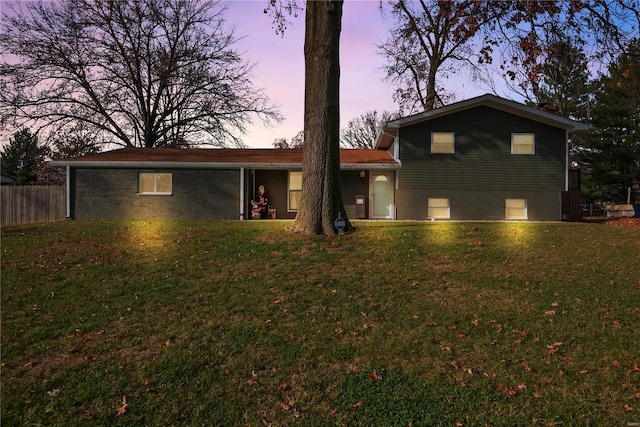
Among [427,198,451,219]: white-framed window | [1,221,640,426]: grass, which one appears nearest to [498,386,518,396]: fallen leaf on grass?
[1,221,640,426]: grass

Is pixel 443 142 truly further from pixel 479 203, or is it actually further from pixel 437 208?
pixel 479 203

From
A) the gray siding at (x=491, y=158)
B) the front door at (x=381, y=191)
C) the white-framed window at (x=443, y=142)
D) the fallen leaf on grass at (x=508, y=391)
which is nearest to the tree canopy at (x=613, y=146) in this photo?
the gray siding at (x=491, y=158)

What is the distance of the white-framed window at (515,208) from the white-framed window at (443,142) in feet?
10.3

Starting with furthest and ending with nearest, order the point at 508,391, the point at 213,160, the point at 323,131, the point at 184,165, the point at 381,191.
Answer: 1. the point at 381,191
2. the point at 213,160
3. the point at 184,165
4. the point at 323,131
5. the point at 508,391

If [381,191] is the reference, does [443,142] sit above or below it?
above

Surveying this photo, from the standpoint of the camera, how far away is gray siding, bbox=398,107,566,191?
16.1m

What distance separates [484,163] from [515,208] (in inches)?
89.9

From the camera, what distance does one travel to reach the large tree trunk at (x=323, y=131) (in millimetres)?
9445

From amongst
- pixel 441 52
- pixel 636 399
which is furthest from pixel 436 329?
pixel 441 52

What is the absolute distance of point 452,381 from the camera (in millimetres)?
3582

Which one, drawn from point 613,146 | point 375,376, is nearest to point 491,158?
point 375,376

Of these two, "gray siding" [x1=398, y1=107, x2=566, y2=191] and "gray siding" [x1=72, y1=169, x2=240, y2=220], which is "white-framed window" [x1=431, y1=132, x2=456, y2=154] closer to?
"gray siding" [x1=398, y1=107, x2=566, y2=191]

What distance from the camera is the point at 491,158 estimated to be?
1612cm

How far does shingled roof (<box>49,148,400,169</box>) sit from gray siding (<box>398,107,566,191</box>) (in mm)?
986
